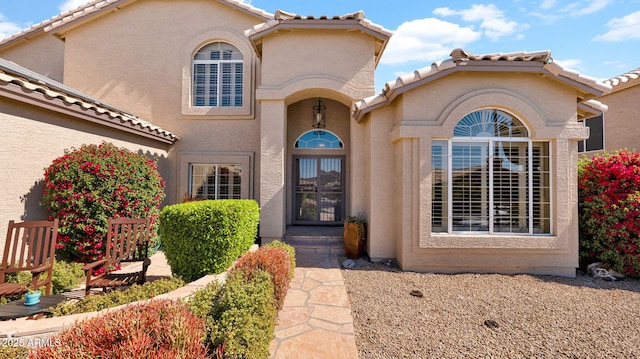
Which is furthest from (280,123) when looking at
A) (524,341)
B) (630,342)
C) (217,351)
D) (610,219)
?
(610,219)

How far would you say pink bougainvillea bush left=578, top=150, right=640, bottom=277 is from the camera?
633cm

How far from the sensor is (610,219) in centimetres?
654

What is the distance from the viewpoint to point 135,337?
7.05 ft

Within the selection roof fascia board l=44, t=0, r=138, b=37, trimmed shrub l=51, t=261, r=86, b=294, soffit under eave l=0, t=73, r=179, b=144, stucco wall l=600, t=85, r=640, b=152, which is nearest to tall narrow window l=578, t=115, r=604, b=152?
stucco wall l=600, t=85, r=640, b=152

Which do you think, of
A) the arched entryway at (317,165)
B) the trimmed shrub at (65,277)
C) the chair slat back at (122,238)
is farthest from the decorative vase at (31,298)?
the arched entryway at (317,165)

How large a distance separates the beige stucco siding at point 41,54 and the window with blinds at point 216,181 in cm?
792

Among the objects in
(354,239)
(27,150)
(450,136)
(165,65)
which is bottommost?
(354,239)

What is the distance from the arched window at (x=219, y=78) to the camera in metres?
10.6

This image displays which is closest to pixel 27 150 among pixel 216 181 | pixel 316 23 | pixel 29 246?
pixel 29 246

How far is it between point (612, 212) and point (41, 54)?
70.4ft

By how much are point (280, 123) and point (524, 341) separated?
756 centimetres

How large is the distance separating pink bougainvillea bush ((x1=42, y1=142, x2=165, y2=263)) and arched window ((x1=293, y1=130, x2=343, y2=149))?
235 inches

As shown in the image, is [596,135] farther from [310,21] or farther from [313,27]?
[310,21]

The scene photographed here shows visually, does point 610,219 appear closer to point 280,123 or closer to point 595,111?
point 595,111
